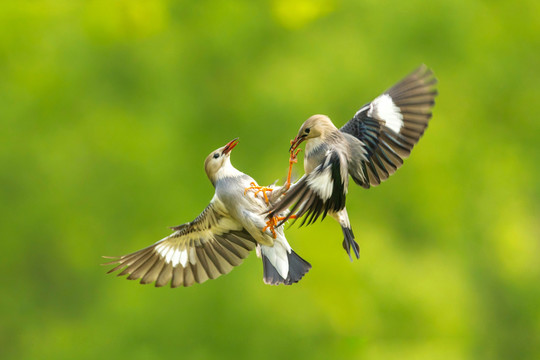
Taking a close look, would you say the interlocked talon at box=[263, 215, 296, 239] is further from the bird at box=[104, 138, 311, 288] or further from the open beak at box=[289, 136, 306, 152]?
the open beak at box=[289, 136, 306, 152]

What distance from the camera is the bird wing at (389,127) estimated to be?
2285 millimetres

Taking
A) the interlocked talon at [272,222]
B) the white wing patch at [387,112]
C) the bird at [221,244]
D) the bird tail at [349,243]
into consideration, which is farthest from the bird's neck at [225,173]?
→ the white wing patch at [387,112]

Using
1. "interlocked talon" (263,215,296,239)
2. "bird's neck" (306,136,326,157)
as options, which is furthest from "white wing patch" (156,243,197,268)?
"bird's neck" (306,136,326,157)

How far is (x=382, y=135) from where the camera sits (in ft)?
8.09

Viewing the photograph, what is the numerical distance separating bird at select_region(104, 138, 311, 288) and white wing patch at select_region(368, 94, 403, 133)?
1.72 feet

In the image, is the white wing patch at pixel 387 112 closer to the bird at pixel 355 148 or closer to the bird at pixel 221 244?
the bird at pixel 355 148

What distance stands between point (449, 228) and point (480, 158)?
3.50 feet

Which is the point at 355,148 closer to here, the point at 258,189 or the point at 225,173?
the point at 258,189

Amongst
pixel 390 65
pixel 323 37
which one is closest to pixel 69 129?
pixel 323 37

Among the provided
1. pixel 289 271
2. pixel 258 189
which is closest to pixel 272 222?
pixel 258 189

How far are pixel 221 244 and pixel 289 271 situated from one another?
1.32 feet

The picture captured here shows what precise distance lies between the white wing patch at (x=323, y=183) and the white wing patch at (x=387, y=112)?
588 mm

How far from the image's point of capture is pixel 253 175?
5.91 meters

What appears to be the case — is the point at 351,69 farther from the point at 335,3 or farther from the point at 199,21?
the point at 199,21
